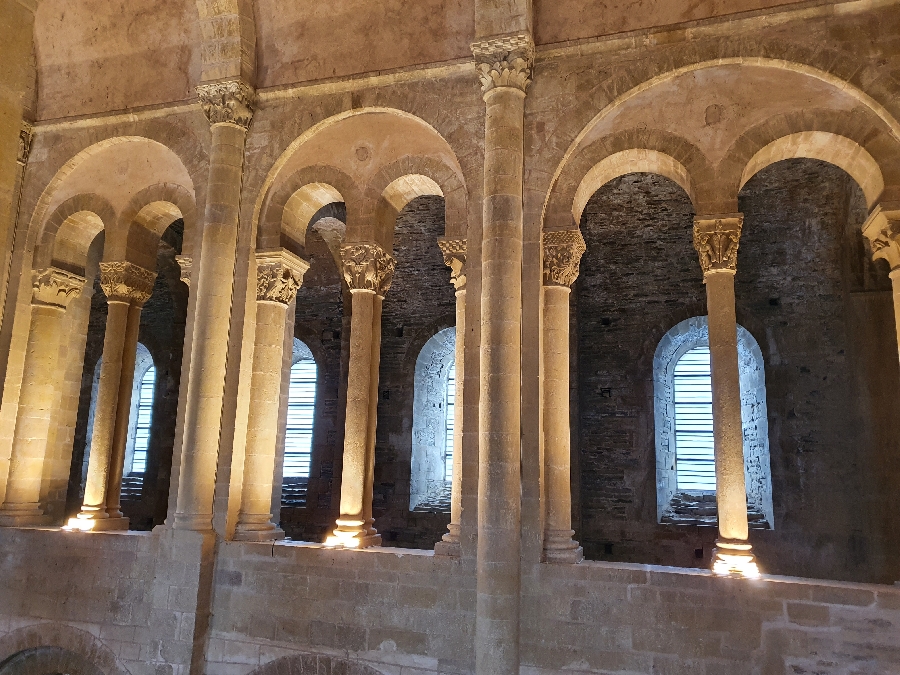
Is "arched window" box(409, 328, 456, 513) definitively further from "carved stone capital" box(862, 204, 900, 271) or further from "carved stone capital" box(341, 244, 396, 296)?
"carved stone capital" box(862, 204, 900, 271)

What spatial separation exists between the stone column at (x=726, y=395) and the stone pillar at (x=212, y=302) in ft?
16.2

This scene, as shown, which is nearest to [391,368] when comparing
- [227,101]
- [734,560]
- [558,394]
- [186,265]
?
[186,265]

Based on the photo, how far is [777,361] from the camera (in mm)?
10070

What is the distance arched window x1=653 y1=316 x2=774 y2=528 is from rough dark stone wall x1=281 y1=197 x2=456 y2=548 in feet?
11.7

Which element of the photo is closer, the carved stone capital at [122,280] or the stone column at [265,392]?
the stone column at [265,392]

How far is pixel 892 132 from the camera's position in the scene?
6086 mm

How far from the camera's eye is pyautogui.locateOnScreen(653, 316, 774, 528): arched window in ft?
33.7

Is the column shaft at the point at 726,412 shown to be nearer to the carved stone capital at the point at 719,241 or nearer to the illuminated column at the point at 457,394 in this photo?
the carved stone capital at the point at 719,241

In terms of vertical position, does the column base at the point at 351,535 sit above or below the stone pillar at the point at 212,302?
below

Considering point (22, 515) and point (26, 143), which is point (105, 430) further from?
point (26, 143)

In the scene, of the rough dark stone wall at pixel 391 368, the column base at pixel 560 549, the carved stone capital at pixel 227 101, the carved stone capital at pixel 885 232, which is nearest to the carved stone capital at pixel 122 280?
the carved stone capital at pixel 227 101

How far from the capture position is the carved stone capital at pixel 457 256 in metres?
6.95

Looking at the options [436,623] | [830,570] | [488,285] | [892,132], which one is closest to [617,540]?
[830,570]

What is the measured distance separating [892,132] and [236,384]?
6.77 meters
